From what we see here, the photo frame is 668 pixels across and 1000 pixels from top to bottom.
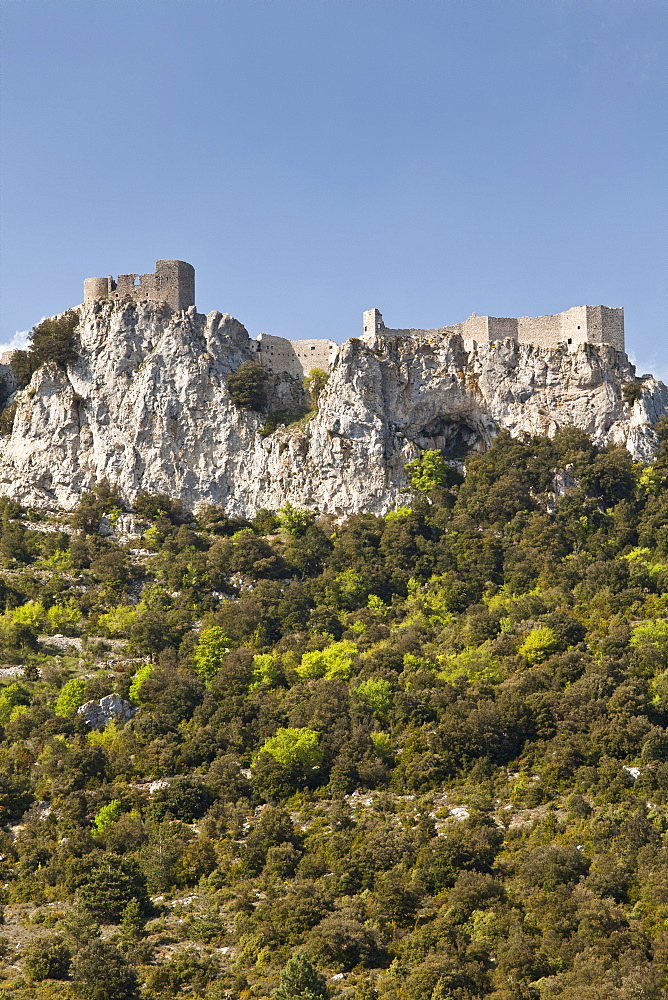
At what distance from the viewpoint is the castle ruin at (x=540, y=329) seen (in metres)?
71.4

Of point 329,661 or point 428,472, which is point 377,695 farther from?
point 428,472

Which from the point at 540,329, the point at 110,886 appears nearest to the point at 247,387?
the point at 540,329

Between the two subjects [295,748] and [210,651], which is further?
[210,651]

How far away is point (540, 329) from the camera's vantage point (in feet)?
238

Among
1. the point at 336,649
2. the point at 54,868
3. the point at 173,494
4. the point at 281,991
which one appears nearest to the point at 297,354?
the point at 173,494

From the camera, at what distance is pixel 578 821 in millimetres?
41281

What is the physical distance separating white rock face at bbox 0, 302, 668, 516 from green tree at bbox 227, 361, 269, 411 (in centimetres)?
59

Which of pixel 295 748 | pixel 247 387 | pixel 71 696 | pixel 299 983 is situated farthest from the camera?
pixel 247 387

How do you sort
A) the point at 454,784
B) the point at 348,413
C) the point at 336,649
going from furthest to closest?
the point at 348,413 < the point at 336,649 < the point at 454,784

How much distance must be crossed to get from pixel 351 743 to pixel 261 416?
95.0 feet

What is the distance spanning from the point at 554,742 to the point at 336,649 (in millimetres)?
14199

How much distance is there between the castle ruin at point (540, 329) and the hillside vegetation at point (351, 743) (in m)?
7.00

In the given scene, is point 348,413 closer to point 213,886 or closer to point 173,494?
point 173,494

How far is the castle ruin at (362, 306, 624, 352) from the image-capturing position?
71.4m
